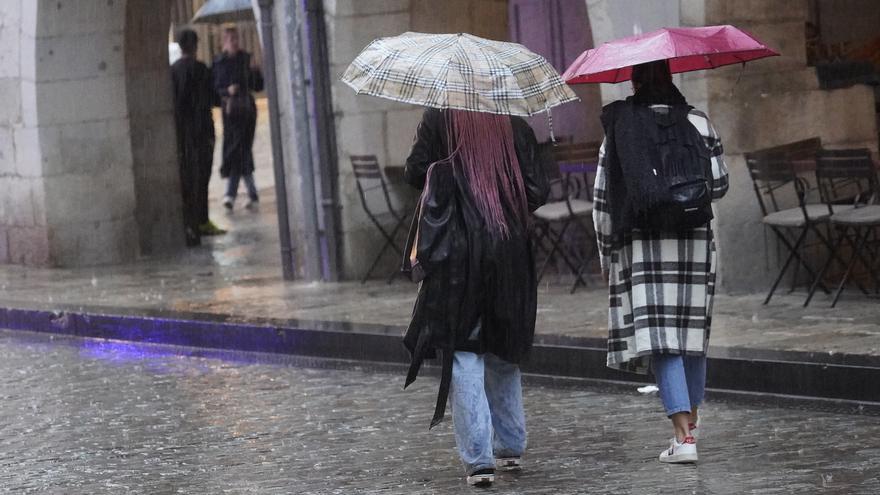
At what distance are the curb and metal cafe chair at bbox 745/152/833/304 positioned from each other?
5.97 ft

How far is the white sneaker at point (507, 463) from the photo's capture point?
733cm

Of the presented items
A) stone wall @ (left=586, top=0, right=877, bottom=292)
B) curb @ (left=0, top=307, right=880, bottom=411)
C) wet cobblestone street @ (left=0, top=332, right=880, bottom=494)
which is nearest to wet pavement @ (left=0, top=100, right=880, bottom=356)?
curb @ (left=0, top=307, right=880, bottom=411)

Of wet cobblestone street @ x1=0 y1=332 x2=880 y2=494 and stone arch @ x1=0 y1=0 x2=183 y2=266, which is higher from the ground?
stone arch @ x1=0 y1=0 x2=183 y2=266

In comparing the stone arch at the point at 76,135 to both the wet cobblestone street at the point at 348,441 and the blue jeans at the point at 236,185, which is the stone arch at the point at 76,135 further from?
the wet cobblestone street at the point at 348,441

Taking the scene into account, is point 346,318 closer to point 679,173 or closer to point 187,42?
point 679,173

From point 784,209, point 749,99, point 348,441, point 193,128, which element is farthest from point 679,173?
point 193,128

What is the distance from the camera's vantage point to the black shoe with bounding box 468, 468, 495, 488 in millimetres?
7004

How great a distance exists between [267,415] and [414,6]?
5.69m

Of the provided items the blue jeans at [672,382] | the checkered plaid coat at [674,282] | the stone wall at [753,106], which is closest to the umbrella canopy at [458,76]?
the checkered plaid coat at [674,282]

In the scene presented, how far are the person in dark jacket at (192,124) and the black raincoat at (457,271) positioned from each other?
1074 centimetres

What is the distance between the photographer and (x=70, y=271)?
52.6 feet

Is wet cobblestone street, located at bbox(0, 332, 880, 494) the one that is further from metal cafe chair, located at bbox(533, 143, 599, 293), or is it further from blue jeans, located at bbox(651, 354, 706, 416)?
metal cafe chair, located at bbox(533, 143, 599, 293)

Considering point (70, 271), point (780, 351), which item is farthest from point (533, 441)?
point (70, 271)

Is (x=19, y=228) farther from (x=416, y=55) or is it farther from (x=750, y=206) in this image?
(x=416, y=55)
